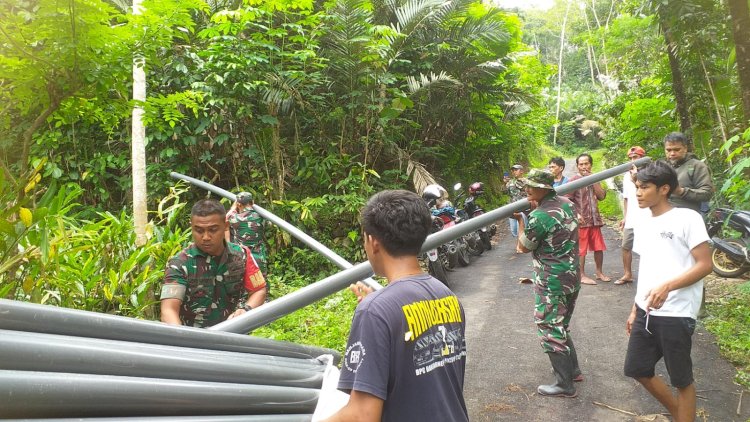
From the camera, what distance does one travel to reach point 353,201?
27.2ft

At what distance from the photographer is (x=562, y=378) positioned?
141 inches

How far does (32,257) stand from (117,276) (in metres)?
1.24

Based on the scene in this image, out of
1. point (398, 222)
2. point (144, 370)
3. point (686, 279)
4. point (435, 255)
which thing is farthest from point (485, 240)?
point (144, 370)

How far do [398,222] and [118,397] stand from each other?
0.85 meters

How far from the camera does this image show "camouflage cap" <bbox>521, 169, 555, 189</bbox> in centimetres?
358

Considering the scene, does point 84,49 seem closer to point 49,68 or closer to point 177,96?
point 49,68

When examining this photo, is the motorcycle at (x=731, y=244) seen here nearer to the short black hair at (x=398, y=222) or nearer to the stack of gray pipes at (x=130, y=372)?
the short black hair at (x=398, y=222)

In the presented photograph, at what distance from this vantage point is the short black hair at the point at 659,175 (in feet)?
9.46

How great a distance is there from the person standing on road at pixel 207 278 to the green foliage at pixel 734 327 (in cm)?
342

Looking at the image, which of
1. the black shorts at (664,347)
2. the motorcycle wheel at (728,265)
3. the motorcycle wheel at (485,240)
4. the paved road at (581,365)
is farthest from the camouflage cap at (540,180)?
the motorcycle wheel at (485,240)

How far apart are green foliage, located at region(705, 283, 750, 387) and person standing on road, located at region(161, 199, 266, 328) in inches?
135

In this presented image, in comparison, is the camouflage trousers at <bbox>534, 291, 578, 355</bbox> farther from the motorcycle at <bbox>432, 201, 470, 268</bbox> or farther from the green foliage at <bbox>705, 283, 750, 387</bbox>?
the motorcycle at <bbox>432, 201, 470, 268</bbox>

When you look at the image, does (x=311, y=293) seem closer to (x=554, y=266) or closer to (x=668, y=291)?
(x=668, y=291)

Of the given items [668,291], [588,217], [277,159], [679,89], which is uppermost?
[679,89]
